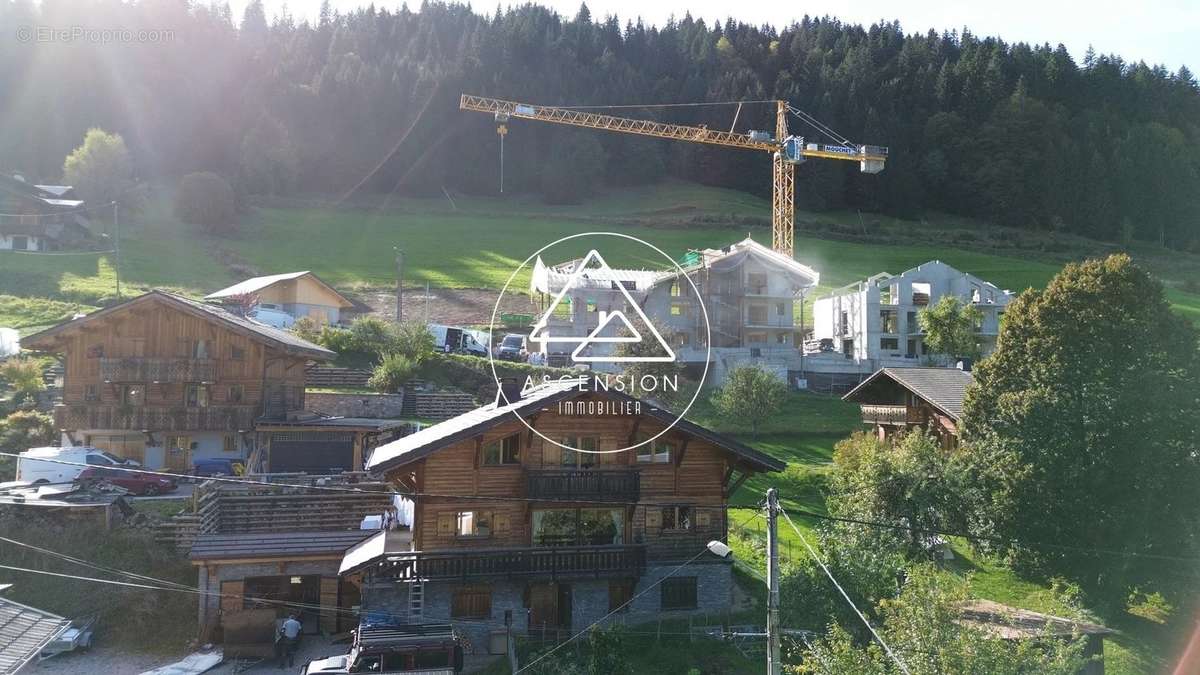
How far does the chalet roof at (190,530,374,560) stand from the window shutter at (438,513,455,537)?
12.9 ft

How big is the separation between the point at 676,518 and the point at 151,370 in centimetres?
2297

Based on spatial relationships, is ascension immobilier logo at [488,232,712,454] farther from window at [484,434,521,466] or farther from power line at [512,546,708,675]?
power line at [512,546,708,675]

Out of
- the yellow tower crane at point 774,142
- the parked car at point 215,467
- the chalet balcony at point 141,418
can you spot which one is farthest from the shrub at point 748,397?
the yellow tower crane at point 774,142

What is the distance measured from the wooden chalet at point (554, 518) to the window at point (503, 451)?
4cm

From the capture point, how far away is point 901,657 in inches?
525

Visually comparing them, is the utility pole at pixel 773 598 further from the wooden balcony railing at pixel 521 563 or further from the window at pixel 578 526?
the window at pixel 578 526

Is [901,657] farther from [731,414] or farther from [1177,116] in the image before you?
[1177,116]

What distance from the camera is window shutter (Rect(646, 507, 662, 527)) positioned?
23969 millimetres

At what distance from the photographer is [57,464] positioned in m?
29.7

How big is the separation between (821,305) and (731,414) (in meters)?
33.3

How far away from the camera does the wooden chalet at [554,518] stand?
21.8 m

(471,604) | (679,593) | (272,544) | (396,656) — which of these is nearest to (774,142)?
(679,593)

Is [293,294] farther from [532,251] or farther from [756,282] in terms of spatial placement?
[532,251]

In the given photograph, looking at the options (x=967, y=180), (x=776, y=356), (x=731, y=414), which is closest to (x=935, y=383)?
(x=731, y=414)
